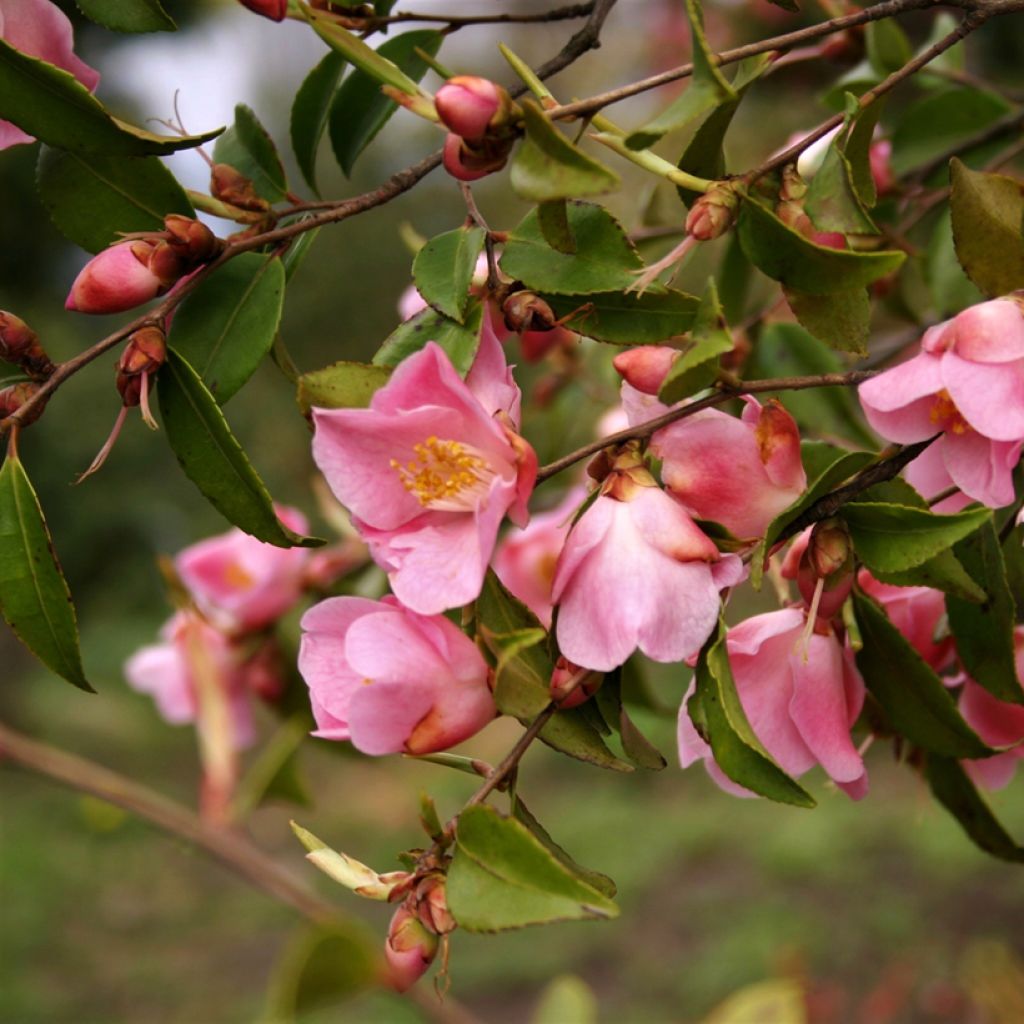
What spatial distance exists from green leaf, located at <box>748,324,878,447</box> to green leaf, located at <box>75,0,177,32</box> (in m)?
0.38

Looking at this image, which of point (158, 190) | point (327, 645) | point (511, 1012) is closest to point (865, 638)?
point (327, 645)

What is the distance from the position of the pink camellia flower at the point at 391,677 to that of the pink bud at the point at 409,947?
0.05 metres

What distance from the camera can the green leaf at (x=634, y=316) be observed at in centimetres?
38

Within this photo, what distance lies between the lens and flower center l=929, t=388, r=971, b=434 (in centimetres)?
37

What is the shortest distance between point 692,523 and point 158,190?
0.71 ft

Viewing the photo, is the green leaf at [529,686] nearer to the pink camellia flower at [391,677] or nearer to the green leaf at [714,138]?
the pink camellia flower at [391,677]

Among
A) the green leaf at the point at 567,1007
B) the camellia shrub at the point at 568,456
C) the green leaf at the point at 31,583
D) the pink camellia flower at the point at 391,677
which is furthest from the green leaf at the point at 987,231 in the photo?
the green leaf at the point at 567,1007

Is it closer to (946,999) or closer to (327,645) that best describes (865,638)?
(327,645)

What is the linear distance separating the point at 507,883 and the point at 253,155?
299mm

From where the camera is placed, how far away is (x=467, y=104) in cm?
33

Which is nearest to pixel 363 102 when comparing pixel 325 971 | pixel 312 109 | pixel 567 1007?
pixel 312 109

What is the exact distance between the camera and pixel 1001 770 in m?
0.51

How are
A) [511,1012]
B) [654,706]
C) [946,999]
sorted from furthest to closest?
[511,1012] → [946,999] → [654,706]

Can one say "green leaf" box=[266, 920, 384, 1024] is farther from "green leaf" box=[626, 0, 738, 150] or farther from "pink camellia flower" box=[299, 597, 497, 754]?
"green leaf" box=[626, 0, 738, 150]
